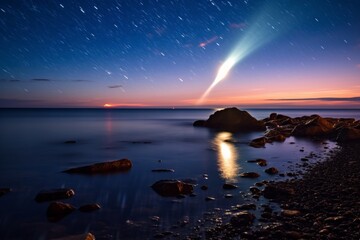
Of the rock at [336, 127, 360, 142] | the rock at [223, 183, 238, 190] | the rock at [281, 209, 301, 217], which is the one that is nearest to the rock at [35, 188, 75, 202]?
the rock at [223, 183, 238, 190]

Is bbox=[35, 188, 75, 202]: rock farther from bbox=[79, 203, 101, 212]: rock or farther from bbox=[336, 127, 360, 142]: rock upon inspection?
bbox=[336, 127, 360, 142]: rock

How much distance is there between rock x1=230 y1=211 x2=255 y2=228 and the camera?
8.80 metres

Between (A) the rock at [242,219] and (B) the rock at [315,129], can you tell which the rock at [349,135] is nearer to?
(B) the rock at [315,129]

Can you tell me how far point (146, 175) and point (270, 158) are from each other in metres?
10.8

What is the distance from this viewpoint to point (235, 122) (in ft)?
179

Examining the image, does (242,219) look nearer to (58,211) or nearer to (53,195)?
(58,211)

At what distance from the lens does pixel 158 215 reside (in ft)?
33.2

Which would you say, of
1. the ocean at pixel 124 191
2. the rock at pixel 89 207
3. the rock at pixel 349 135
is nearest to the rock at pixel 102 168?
the ocean at pixel 124 191

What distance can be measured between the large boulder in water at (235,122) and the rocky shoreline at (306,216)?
126 feet

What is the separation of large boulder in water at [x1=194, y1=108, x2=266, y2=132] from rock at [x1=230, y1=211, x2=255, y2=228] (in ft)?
139

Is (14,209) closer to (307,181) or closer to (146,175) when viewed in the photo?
(146,175)

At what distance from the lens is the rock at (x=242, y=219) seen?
28.9ft

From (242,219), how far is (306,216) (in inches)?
84.7

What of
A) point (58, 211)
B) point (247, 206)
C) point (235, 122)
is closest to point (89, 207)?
point (58, 211)
